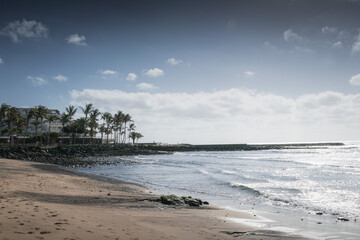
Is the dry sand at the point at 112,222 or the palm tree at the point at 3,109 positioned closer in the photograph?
the dry sand at the point at 112,222

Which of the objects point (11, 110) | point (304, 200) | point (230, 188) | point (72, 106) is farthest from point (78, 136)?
point (304, 200)

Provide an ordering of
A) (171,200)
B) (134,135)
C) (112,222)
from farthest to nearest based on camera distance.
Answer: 1. (134,135)
2. (171,200)
3. (112,222)

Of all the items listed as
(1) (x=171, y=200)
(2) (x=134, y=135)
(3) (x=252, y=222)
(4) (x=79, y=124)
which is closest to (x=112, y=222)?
(1) (x=171, y=200)

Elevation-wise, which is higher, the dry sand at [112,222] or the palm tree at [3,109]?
the palm tree at [3,109]

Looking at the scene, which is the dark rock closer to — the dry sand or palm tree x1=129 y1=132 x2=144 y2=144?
the dry sand

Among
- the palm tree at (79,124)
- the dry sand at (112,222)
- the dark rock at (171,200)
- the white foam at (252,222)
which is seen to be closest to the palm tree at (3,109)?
the palm tree at (79,124)

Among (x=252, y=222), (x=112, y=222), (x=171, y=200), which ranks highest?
(x=112, y=222)

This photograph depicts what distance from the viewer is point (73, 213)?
28.5ft

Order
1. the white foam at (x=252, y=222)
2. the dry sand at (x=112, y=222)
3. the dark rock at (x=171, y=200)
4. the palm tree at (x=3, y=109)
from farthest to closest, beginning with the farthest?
1. the palm tree at (x=3, y=109)
2. the dark rock at (x=171, y=200)
3. the white foam at (x=252, y=222)
4. the dry sand at (x=112, y=222)

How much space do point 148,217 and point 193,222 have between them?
1766mm

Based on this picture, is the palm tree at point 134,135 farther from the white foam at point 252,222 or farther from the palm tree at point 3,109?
the white foam at point 252,222

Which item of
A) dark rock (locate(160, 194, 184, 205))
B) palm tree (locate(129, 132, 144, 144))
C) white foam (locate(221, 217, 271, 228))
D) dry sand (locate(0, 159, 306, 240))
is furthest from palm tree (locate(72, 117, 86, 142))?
white foam (locate(221, 217, 271, 228))

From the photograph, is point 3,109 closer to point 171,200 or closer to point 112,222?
point 171,200

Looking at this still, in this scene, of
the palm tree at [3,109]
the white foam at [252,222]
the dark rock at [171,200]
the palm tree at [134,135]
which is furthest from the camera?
the palm tree at [134,135]
